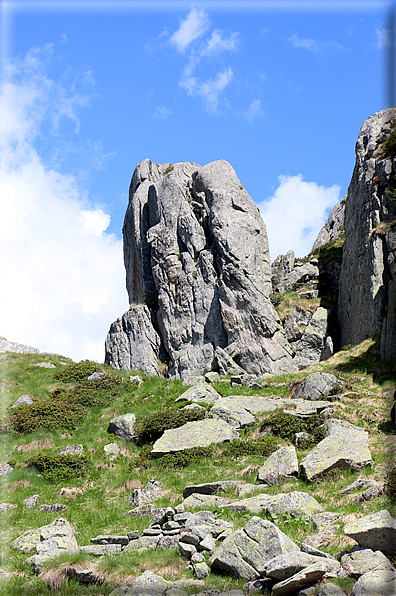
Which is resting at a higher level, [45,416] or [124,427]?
[45,416]

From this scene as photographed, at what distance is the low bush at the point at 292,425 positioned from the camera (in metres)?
19.7

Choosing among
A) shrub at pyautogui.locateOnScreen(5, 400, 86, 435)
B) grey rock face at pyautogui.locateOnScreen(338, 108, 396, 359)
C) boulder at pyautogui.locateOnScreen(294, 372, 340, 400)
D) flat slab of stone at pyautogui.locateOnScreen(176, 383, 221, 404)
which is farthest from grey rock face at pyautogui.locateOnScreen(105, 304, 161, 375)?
boulder at pyautogui.locateOnScreen(294, 372, 340, 400)

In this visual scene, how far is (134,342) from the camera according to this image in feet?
159

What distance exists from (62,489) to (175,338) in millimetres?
27876

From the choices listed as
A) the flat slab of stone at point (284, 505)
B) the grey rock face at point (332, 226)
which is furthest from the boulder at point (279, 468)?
the grey rock face at point (332, 226)

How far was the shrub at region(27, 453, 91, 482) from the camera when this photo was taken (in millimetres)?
19741

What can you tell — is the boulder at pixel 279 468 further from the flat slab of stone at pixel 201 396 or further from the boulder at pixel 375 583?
the flat slab of stone at pixel 201 396

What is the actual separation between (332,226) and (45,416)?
62.5 metres

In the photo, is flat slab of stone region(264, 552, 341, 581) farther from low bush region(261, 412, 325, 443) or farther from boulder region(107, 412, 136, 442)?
boulder region(107, 412, 136, 442)

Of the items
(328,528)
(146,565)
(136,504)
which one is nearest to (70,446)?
(136,504)

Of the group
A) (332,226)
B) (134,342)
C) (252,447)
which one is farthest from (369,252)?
(332,226)

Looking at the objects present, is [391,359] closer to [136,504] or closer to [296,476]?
[296,476]

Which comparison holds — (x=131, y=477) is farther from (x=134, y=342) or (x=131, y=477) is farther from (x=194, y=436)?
(x=134, y=342)

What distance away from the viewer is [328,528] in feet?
33.9
